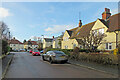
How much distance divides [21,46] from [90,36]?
90227 millimetres

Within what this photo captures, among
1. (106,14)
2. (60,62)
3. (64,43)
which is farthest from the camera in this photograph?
(64,43)

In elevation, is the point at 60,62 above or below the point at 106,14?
below

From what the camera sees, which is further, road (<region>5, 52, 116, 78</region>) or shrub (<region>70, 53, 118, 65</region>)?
shrub (<region>70, 53, 118, 65</region>)

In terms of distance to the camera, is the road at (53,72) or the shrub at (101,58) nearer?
the road at (53,72)

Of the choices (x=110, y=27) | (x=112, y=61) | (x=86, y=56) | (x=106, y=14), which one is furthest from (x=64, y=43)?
(x=112, y=61)

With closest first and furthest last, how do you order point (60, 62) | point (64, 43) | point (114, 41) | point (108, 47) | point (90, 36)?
point (60, 62) → point (90, 36) → point (114, 41) → point (108, 47) → point (64, 43)

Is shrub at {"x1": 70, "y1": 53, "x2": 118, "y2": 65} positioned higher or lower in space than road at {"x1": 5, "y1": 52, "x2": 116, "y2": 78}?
higher

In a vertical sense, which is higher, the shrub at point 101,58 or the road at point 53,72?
the shrub at point 101,58

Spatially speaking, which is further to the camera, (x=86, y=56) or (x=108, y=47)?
(x=108, y=47)

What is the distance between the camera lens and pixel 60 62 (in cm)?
1301

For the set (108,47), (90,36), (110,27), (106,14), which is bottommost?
(108,47)

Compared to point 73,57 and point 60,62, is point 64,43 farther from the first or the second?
point 60,62

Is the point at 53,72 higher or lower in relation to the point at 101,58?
lower

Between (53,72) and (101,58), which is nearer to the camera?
(53,72)
